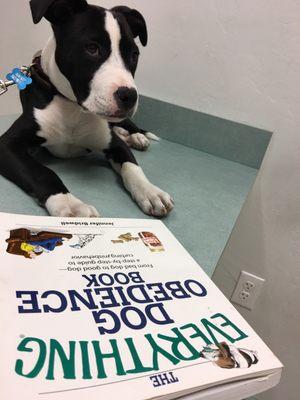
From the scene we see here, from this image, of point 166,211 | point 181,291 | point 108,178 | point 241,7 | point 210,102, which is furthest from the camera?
point 210,102

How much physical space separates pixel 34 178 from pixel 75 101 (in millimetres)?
233

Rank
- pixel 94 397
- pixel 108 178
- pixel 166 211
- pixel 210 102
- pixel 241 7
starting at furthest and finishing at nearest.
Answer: pixel 210 102 < pixel 241 7 < pixel 108 178 < pixel 166 211 < pixel 94 397

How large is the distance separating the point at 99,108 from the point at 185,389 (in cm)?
55

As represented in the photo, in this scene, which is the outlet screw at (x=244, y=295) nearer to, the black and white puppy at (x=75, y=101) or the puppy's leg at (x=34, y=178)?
the black and white puppy at (x=75, y=101)

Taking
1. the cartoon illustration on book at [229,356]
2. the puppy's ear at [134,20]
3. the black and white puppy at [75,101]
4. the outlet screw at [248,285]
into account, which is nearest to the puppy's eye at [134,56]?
the black and white puppy at [75,101]

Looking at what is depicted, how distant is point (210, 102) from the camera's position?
118 centimetres

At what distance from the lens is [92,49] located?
755mm

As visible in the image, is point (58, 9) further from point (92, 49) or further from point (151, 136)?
point (151, 136)

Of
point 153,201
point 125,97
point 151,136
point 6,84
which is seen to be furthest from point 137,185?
point 151,136

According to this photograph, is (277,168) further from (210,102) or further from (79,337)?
(79,337)

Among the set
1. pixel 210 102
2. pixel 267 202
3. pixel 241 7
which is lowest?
pixel 267 202

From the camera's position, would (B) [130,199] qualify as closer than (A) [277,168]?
Yes

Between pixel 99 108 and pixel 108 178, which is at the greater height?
pixel 99 108

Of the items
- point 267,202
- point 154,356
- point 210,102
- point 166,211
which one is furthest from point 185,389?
point 210,102
